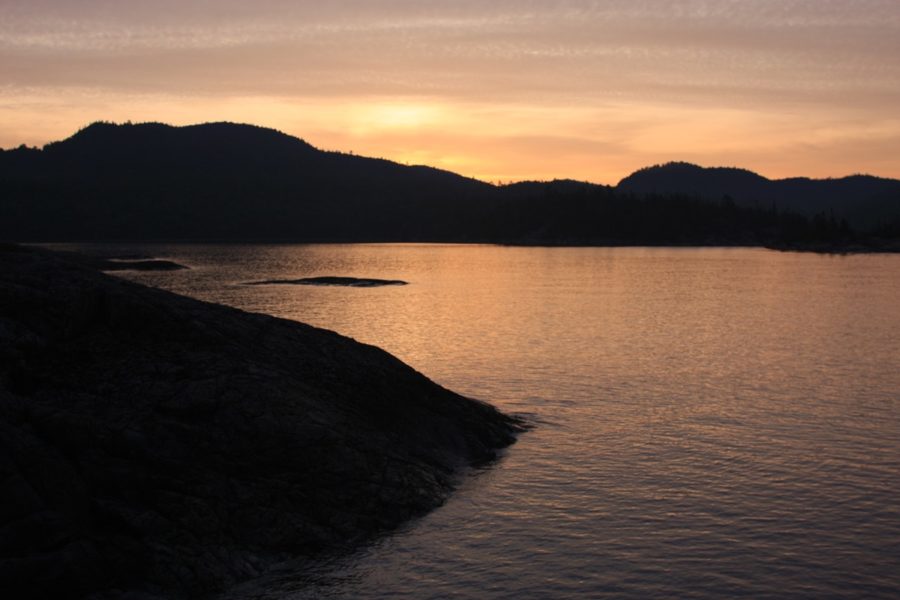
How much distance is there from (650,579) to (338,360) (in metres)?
12.7

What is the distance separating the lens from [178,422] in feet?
66.5

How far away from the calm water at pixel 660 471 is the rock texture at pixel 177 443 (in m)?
1.42

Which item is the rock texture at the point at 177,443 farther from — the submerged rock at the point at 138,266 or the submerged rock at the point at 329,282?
the submerged rock at the point at 138,266

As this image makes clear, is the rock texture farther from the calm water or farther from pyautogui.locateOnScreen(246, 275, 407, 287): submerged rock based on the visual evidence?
pyautogui.locateOnScreen(246, 275, 407, 287): submerged rock

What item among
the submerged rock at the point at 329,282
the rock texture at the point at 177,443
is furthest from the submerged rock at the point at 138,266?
the rock texture at the point at 177,443

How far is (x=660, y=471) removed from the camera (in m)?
26.5

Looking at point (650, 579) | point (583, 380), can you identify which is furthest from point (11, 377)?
point (583, 380)

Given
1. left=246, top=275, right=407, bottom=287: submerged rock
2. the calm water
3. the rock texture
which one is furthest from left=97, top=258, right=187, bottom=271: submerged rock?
the rock texture

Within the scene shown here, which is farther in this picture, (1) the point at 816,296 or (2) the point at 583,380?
(1) the point at 816,296

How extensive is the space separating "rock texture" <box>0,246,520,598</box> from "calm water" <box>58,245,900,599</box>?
1.42m

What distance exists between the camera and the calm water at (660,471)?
18672mm

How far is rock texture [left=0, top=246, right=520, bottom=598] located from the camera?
16250mm

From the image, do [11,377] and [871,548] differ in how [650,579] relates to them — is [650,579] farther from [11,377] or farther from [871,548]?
[11,377]

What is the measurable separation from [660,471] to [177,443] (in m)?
15.3
